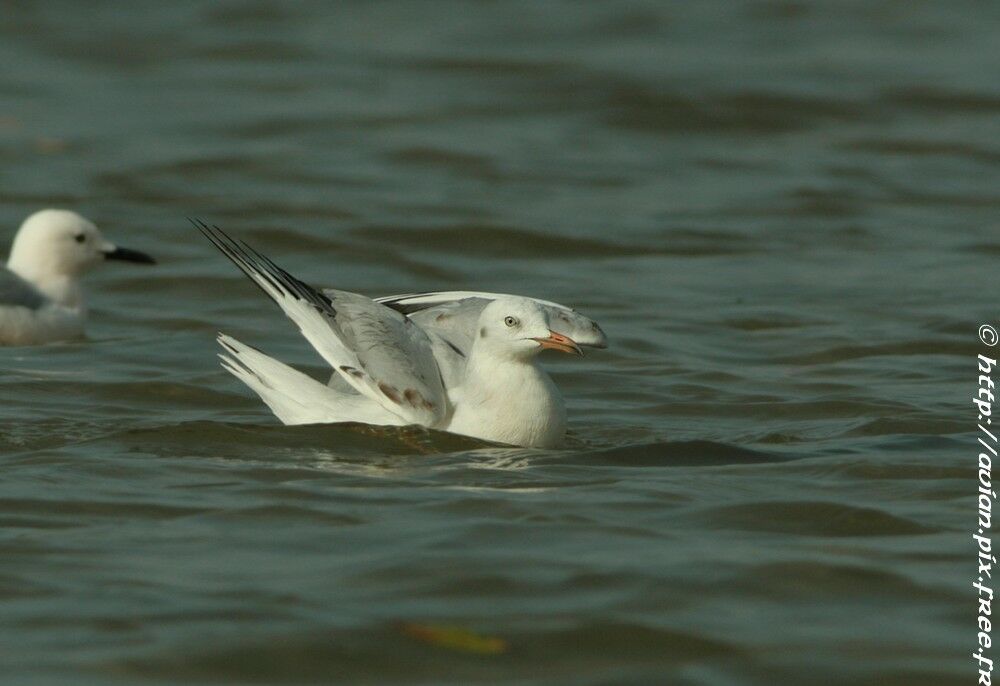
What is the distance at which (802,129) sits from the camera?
1652cm

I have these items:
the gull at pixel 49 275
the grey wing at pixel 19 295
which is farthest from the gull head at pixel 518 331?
the grey wing at pixel 19 295

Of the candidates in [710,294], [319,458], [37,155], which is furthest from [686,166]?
[319,458]

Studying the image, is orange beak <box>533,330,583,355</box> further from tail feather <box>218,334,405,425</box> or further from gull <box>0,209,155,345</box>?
gull <box>0,209,155,345</box>

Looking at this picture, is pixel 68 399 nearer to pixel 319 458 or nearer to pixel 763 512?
pixel 319 458

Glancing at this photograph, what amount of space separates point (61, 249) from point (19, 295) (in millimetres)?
684

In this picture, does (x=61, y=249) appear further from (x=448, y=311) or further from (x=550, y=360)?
(x=448, y=311)

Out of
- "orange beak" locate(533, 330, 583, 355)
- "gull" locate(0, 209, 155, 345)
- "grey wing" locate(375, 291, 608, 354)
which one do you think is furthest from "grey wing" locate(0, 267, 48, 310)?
"orange beak" locate(533, 330, 583, 355)

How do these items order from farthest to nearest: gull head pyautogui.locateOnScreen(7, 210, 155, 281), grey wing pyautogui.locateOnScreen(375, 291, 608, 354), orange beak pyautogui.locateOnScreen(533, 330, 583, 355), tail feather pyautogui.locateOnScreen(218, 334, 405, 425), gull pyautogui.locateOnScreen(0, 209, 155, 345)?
1. gull head pyautogui.locateOnScreen(7, 210, 155, 281)
2. gull pyautogui.locateOnScreen(0, 209, 155, 345)
3. grey wing pyautogui.locateOnScreen(375, 291, 608, 354)
4. tail feather pyautogui.locateOnScreen(218, 334, 405, 425)
5. orange beak pyautogui.locateOnScreen(533, 330, 583, 355)

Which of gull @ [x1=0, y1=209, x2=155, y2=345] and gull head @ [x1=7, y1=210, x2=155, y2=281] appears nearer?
gull @ [x1=0, y1=209, x2=155, y2=345]

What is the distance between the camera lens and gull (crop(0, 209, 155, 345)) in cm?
1070

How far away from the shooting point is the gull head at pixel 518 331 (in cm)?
719

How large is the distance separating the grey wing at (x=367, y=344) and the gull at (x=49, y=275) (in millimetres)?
3569

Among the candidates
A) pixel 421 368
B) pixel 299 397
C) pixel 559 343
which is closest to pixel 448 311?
pixel 421 368

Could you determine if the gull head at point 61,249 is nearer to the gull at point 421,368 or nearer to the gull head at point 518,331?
the gull at point 421,368
